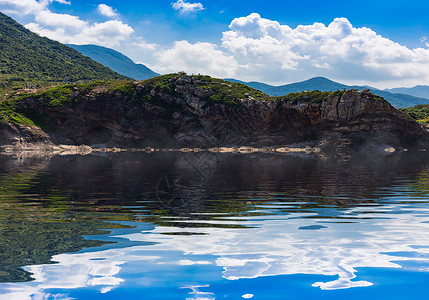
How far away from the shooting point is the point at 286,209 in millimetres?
17141

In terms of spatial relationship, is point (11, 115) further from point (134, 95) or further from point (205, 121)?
point (205, 121)

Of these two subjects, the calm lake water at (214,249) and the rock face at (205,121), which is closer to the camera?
the calm lake water at (214,249)

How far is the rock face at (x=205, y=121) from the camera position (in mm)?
107375

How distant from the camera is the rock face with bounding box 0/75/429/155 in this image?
107m

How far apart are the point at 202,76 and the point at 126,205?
126m

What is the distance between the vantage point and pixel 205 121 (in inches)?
4983

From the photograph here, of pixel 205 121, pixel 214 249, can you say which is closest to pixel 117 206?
pixel 214 249

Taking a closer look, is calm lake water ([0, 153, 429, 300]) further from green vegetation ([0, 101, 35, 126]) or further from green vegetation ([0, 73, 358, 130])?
green vegetation ([0, 101, 35, 126])

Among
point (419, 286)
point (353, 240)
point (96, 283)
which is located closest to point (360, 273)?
point (419, 286)

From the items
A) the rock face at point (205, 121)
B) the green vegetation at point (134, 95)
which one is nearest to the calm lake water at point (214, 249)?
the rock face at point (205, 121)

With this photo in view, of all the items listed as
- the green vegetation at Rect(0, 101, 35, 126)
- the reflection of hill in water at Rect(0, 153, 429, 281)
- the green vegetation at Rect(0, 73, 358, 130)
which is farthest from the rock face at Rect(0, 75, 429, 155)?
the reflection of hill in water at Rect(0, 153, 429, 281)

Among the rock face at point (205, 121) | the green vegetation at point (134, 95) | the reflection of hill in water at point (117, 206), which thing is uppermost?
the green vegetation at point (134, 95)

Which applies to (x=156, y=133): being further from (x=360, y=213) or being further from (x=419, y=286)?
(x=419, y=286)

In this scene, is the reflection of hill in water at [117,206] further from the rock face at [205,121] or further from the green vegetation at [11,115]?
the green vegetation at [11,115]
